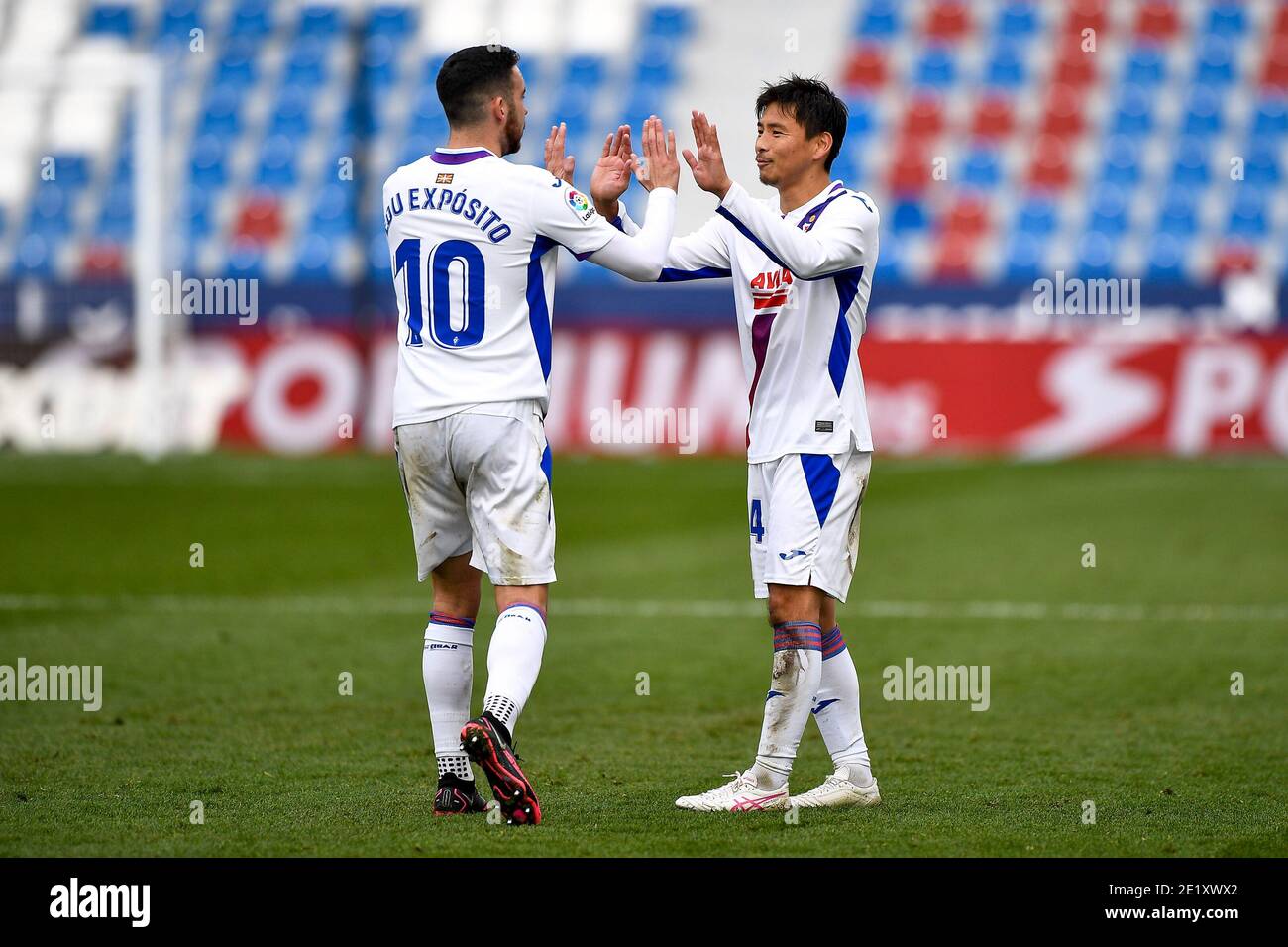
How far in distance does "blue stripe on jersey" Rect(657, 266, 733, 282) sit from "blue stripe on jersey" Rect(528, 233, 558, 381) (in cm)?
41

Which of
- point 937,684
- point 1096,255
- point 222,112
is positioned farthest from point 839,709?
point 222,112

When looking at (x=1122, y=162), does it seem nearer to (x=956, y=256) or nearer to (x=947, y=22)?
(x=956, y=256)

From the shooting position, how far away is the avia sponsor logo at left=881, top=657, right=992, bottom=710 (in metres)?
7.77

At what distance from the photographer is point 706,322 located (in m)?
18.9

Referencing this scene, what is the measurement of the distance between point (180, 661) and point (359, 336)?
10530 mm

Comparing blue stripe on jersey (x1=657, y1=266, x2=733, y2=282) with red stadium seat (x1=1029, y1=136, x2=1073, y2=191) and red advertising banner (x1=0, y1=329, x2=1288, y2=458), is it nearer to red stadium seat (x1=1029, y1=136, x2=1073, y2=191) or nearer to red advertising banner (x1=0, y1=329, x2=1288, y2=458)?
red advertising banner (x1=0, y1=329, x2=1288, y2=458)

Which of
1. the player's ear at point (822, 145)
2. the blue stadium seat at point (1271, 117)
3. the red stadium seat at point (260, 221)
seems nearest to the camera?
the player's ear at point (822, 145)

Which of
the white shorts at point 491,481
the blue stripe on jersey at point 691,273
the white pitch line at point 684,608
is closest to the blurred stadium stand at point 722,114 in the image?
the white pitch line at point 684,608

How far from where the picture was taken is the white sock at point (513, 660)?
5.22 m

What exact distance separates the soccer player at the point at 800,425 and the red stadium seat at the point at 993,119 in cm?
1945

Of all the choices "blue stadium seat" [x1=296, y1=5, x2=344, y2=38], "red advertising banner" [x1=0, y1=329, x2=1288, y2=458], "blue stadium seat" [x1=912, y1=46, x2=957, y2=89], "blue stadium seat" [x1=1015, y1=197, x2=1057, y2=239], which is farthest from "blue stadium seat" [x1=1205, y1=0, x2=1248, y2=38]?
"blue stadium seat" [x1=296, y1=5, x2=344, y2=38]

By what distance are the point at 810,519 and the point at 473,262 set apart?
4.13 feet

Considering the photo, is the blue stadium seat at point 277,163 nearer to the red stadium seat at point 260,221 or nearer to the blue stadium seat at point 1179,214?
the red stadium seat at point 260,221
